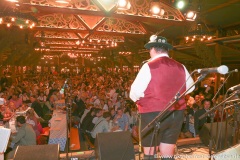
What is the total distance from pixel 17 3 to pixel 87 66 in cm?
3570

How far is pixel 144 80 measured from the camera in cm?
235

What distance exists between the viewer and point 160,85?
2.38 meters

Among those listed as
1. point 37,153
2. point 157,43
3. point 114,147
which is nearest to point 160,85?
point 157,43

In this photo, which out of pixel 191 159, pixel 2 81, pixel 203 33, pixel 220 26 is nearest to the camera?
pixel 191 159

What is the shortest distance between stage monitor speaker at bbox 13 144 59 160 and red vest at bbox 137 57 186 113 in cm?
148

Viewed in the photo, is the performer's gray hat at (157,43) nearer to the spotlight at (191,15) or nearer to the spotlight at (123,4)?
the spotlight at (123,4)

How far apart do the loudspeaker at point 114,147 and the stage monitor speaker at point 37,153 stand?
592 mm

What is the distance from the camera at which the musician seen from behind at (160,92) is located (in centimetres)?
237

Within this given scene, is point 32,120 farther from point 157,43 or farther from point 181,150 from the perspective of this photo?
point 157,43

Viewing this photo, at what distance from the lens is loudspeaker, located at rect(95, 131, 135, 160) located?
3167 mm

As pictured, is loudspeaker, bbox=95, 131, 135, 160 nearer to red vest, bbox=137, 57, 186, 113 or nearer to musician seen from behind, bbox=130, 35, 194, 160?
musician seen from behind, bbox=130, 35, 194, 160

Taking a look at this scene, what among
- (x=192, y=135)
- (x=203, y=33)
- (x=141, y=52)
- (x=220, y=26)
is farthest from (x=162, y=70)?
(x=141, y=52)

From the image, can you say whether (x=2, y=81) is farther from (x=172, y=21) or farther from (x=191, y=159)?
(x=191, y=159)

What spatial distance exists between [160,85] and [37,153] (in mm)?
1903
